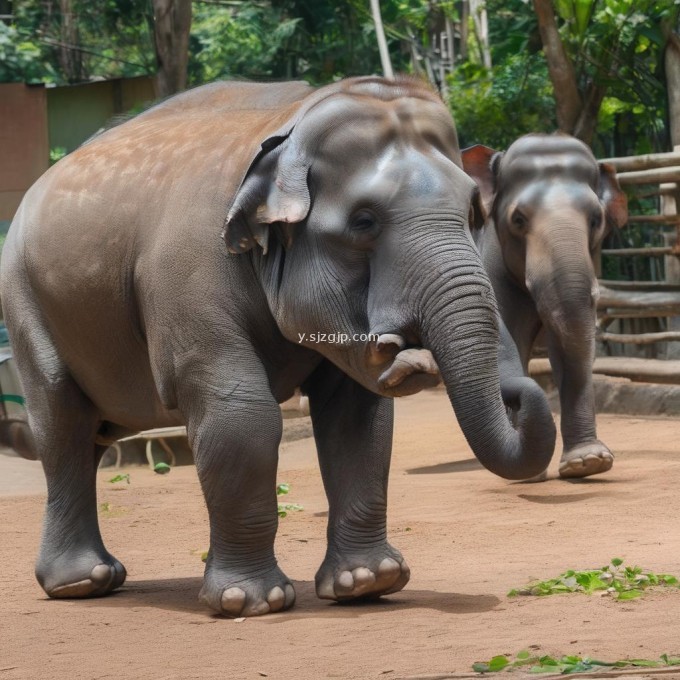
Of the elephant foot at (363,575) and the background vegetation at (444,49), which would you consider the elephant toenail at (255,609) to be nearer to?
the elephant foot at (363,575)

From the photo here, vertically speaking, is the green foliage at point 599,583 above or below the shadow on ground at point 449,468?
above

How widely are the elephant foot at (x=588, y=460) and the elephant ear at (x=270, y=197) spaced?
4.64 meters


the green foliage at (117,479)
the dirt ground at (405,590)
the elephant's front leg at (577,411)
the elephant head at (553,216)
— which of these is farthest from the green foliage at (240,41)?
the elephant's front leg at (577,411)

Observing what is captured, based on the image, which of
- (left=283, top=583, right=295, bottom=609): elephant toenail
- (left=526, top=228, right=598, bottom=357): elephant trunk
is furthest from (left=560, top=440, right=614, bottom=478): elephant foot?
(left=283, top=583, right=295, bottom=609): elephant toenail

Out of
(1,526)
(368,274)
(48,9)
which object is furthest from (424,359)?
(48,9)

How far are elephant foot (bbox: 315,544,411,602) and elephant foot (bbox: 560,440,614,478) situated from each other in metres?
3.99

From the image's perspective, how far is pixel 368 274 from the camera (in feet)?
15.9

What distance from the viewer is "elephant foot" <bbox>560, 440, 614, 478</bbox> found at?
917 centimetres

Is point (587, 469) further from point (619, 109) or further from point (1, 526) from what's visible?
point (619, 109)

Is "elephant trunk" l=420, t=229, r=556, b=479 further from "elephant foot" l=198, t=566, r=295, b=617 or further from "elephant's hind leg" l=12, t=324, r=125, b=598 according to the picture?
"elephant's hind leg" l=12, t=324, r=125, b=598

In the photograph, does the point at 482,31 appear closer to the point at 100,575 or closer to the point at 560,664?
the point at 100,575

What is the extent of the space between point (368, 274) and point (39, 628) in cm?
171

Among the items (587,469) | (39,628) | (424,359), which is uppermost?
(424,359)

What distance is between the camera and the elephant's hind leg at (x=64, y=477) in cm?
600
